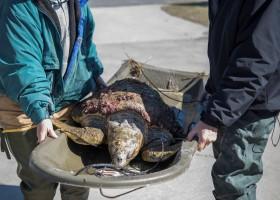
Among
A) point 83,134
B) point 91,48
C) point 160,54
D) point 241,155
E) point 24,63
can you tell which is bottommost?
point 160,54

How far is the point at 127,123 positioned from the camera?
309cm

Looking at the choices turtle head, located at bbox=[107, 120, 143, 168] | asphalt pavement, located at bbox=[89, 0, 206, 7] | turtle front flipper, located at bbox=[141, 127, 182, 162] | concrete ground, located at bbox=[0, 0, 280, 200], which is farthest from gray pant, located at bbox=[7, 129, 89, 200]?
asphalt pavement, located at bbox=[89, 0, 206, 7]

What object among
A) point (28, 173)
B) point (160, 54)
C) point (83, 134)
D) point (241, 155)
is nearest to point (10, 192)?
point (28, 173)

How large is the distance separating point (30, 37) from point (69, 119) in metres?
0.67

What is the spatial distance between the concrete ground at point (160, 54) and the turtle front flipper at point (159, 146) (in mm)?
1184

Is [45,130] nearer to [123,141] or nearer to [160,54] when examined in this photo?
[123,141]

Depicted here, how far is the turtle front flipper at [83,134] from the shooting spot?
3.04m

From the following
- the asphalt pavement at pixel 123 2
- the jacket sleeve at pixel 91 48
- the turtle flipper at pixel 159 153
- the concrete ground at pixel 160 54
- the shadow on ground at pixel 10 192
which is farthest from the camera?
the asphalt pavement at pixel 123 2

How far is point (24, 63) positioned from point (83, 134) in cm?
51

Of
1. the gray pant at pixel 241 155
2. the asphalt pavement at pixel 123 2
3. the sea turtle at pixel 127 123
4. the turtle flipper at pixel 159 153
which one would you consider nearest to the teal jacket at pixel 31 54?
the sea turtle at pixel 127 123

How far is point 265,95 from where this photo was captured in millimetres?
2824

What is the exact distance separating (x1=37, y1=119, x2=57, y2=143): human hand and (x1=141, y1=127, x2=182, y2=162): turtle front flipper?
512 millimetres

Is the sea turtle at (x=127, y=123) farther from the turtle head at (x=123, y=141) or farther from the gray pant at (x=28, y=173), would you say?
the gray pant at (x=28, y=173)

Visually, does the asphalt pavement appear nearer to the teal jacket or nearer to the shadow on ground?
the shadow on ground
